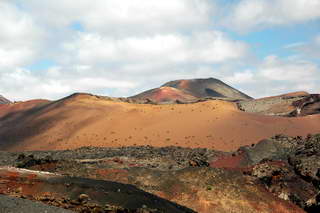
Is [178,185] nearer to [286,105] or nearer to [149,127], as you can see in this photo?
[149,127]

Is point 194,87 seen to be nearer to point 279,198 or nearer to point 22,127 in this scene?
point 22,127

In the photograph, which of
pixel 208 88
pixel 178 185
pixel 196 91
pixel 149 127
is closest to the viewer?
pixel 178 185

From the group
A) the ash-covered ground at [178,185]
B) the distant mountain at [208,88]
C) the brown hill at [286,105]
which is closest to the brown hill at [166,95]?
the distant mountain at [208,88]

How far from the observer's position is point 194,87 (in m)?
118

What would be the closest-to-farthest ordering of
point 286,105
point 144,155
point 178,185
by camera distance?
point 178,185
point 144,155
point 286,105

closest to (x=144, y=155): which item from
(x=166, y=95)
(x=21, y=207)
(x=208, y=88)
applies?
(x=21, y=207)

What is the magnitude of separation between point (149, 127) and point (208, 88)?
7616 centimetres

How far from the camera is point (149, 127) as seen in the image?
4103 centimetres

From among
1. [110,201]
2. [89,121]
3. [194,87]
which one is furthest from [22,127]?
[194,87]

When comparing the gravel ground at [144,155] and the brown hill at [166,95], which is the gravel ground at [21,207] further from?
the brown hill at [166,95]

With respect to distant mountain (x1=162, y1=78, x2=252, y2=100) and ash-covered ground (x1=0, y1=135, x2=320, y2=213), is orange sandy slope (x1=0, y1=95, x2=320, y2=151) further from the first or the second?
distant mountain (x1=162, y1=78, x2=252, y2=100)

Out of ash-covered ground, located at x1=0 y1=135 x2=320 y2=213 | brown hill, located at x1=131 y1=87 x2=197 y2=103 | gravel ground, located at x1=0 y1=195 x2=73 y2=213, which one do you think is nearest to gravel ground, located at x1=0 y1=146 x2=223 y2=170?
ash-covered ground, located at x1=0 y1=135 x2=320 y2=213

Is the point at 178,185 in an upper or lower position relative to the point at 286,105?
lower

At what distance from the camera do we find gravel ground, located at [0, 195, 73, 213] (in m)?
9.08
